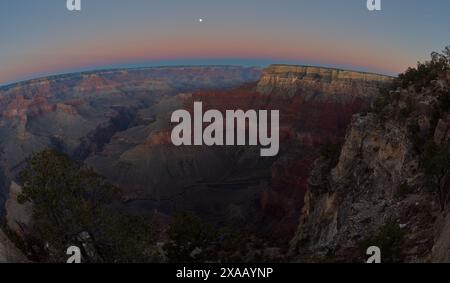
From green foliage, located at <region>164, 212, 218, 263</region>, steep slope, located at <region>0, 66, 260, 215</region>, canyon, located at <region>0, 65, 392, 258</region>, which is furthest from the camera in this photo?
steep slope, located at <region>0, 66, 260, 215</region>

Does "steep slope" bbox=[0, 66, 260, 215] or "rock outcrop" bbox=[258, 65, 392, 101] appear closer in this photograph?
"rock outcrop" bbox=[258, 65, 392, 101]

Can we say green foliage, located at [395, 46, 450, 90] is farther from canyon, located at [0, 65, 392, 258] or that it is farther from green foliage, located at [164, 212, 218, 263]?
green foliage, located at [164, 212, 218, 263]

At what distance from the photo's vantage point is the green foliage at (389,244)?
9242 millimetres

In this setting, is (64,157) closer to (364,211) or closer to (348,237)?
(348,237)

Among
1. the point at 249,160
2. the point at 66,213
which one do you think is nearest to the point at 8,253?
the point at 66,213

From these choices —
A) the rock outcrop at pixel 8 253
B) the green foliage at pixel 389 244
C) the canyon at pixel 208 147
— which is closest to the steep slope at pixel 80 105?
the canyon at pixel 208 147

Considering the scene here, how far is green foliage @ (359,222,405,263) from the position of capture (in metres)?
9.24

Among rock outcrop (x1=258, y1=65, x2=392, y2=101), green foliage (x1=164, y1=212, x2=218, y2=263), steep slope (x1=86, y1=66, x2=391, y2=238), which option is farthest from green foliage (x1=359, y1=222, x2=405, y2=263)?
rock outcrop (x1=258, y1=65, x2=392, y2=101)

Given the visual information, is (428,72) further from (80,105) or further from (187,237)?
(80,105)

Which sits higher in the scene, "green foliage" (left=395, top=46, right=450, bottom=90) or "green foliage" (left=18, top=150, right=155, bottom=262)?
"green foliage" (left=395, top=46, right=450, bottom=90)

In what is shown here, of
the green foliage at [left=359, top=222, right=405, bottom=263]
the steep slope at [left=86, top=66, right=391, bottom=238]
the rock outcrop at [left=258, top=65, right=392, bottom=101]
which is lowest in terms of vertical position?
the steep slope at [left=86, top=66, right=391, bottom=238]

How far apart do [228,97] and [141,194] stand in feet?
92.3

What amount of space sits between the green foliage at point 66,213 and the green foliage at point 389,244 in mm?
5624

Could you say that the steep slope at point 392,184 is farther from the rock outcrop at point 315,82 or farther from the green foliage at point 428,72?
the rock outcrop at point 315,82
